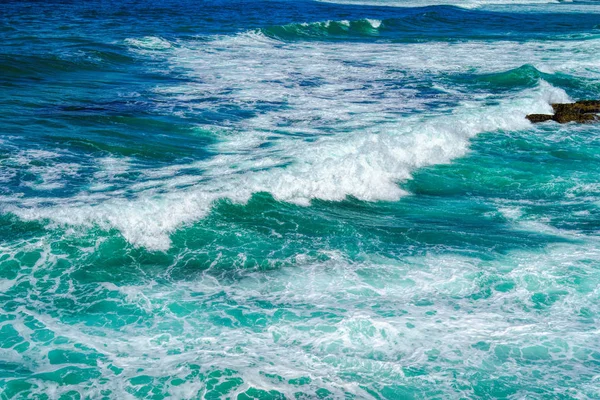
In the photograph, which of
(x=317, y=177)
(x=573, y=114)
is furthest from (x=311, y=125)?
(x=573, y=114)

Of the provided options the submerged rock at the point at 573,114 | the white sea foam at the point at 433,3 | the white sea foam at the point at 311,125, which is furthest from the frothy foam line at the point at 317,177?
the white sea foam at the point at 433,3

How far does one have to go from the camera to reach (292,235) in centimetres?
910

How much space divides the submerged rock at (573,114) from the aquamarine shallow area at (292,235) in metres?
0.37

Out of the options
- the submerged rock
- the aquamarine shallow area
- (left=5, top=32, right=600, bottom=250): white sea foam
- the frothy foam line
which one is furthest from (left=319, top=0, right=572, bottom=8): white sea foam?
the frothy foam line

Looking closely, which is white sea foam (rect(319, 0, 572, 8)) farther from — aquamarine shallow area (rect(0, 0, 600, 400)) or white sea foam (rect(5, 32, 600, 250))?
aquamarine shallow area (rect(0, 0, 600, 400))

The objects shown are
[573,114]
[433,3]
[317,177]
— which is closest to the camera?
[317,177]

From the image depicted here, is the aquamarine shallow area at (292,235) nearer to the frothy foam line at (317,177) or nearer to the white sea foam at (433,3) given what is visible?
the frothy foam line at (317,177)

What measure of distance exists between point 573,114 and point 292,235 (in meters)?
9.27

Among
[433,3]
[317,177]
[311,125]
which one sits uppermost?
[433,3]

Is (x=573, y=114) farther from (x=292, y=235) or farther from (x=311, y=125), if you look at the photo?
(x=292, y=235)

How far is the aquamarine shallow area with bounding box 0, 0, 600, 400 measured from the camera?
6.18 metres

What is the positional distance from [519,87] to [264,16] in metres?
18.6

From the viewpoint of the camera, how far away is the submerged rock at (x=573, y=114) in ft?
50.9

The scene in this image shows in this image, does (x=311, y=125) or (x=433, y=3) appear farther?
(x=433, y=3)
